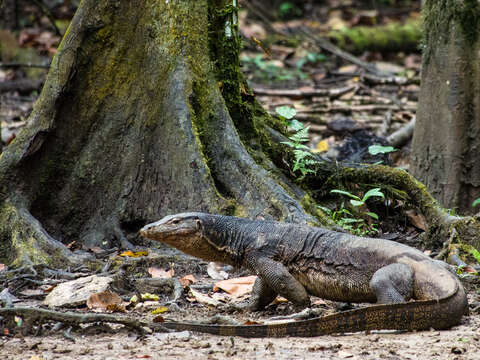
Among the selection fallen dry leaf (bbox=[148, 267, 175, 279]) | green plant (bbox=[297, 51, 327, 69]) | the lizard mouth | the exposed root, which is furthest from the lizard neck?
green plant (bbox=[297, 51, 327, 69])

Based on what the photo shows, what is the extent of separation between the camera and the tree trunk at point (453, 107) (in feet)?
26.2

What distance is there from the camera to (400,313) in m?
3.98

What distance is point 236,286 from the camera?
5.47 meters

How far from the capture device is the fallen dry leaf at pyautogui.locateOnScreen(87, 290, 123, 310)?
15.2 feet

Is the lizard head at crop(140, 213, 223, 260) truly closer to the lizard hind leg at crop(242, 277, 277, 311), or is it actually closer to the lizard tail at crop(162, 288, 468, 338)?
the lizard hind leg at crop(242, 277, 277, 311)

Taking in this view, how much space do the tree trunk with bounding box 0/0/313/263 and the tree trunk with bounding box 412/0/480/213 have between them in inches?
96.2

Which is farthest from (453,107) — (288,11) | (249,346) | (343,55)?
(288,11)

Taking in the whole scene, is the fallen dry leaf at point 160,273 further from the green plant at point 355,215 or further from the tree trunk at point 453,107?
the tree trunk at point 453,107

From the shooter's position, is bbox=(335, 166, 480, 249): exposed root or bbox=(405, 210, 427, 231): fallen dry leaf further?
bbox=(405, 210, 427, 231): fallen dry leaf

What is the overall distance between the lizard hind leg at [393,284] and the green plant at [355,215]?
2.04 meters

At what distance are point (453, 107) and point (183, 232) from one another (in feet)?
14.5

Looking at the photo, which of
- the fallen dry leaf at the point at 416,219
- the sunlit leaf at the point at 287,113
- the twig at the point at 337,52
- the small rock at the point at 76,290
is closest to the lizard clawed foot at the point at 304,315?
the small rock at the point at 76,290

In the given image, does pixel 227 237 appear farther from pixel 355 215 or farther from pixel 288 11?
pixel 288 11

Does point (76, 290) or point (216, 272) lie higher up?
point (76, 290)
